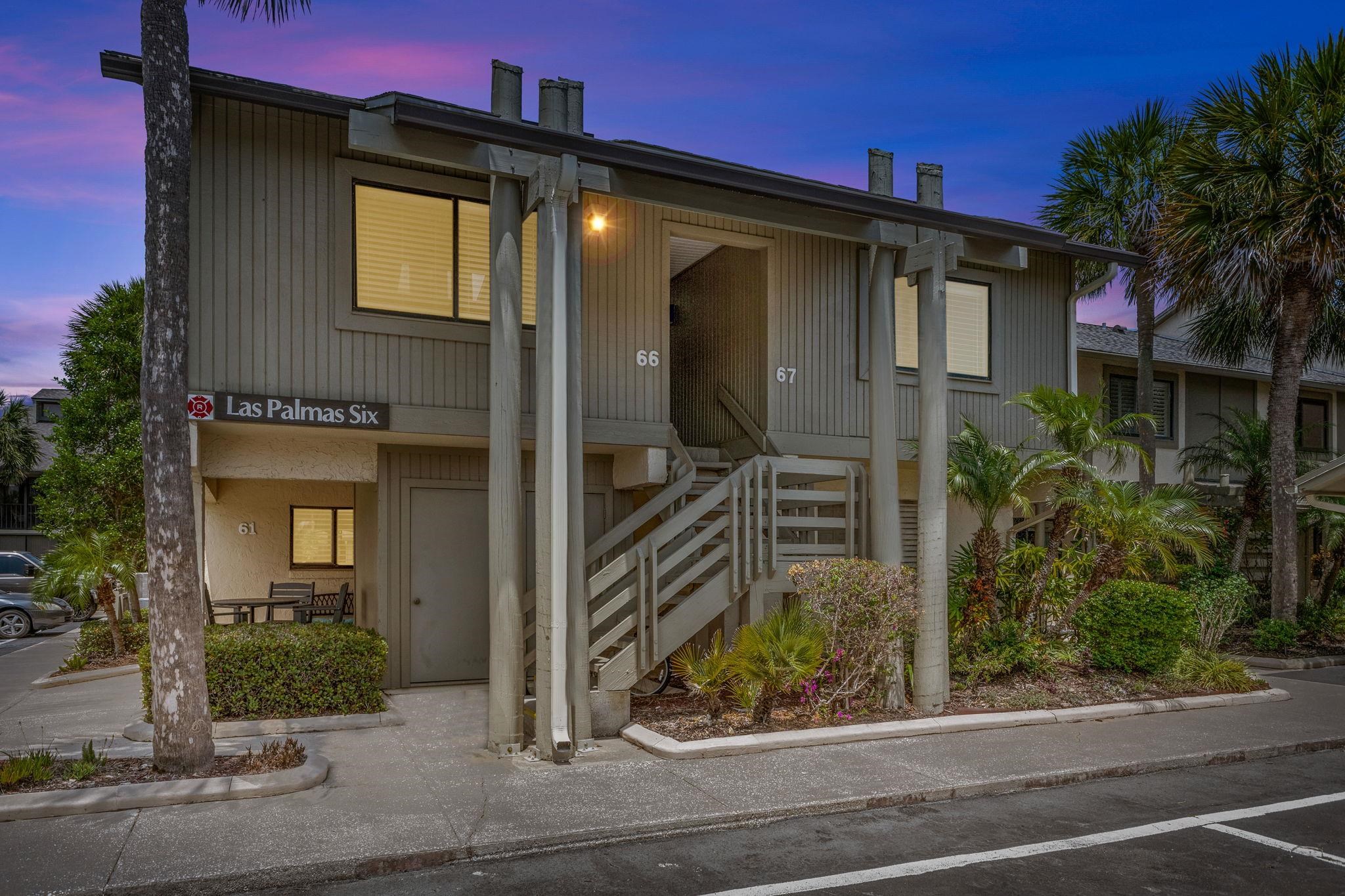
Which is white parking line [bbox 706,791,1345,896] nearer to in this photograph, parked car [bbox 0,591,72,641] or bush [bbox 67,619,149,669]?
bush [bbox 67,619,149,669]

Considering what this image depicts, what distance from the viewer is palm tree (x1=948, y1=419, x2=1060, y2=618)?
36.4ft

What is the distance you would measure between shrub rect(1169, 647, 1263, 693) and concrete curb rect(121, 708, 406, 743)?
8.90 metres

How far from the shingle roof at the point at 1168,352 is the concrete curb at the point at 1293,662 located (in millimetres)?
7038

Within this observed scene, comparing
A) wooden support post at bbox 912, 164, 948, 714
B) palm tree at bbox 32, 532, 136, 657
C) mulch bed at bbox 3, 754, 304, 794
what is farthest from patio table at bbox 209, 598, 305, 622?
wooden support post at bbox 912, 164, 948, 714

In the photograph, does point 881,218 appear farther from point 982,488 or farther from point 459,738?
point 459,738

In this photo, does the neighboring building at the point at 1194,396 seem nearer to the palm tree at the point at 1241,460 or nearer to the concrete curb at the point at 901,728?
the palm tree at the point at 1241,460

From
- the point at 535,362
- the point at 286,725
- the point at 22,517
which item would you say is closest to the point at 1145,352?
the point at 535,362

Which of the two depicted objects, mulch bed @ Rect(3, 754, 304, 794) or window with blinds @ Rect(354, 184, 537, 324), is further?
window with blinds @ Rect(354, 184, 537, 324)

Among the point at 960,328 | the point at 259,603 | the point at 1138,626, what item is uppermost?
the point at 960,328

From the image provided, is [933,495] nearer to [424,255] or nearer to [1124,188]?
[424,255]

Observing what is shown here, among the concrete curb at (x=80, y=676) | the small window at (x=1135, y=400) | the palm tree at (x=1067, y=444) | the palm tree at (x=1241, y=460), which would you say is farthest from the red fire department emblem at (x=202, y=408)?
the small window at (x=1135, y=400)

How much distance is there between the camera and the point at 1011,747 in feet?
28.4

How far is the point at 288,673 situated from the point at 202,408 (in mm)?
2666

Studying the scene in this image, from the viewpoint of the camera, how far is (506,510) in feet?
26.9
